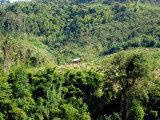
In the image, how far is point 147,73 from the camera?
16.4 m

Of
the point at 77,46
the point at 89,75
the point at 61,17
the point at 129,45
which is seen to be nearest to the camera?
the point at 89,75

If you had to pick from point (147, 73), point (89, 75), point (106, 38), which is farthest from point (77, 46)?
point (147, 73)

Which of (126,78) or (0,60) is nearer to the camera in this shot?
(126,78)

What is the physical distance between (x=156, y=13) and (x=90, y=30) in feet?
78.5

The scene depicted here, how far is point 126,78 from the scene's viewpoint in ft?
56.2

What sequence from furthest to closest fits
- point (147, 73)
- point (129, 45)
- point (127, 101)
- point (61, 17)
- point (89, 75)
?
1. point (61, 17)
2. point (129, 45)
3. point (89, 75)
4. point (127, 101)
5. point (147, 73)

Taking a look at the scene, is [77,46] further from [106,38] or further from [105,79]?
[105,79]

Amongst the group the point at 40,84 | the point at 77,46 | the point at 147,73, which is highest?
the point at 147,73

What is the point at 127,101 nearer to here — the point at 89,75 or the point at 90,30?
the point at 89,75

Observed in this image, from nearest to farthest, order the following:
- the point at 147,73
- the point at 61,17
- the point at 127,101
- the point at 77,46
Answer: the point at 147,73, the point at 127,101, the point at 77,46, the point at 61,17

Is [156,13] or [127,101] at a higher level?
A: [156,13]

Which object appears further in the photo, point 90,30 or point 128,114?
point 90,30

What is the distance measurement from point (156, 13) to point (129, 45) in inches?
1057

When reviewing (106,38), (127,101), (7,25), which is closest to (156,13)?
(106,38)
